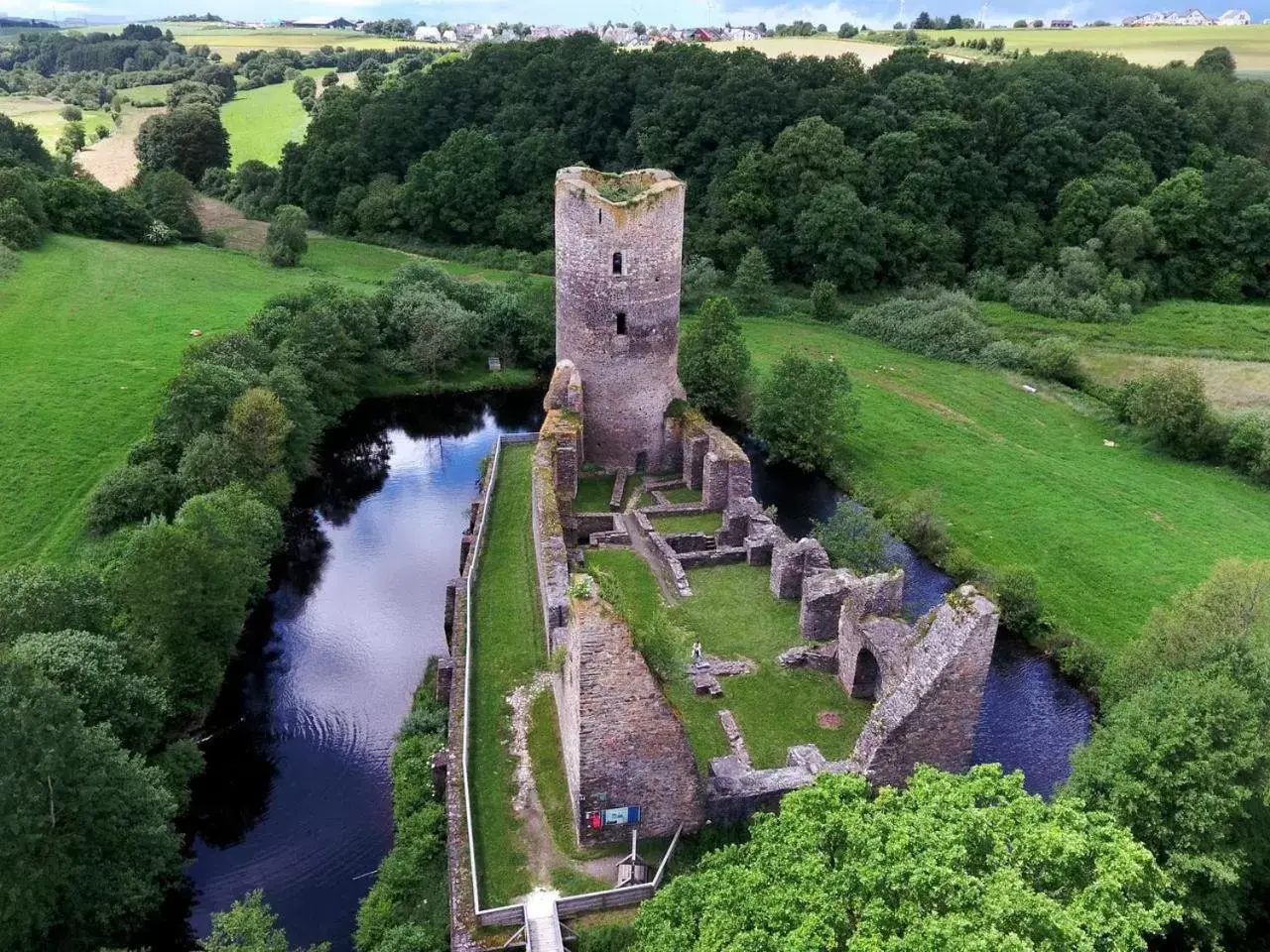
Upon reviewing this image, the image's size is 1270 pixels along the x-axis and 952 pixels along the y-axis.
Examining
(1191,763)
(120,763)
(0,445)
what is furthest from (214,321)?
(1191,763)

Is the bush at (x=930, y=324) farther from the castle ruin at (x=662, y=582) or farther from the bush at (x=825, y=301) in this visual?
the castle ruin at (x=662, y=582)

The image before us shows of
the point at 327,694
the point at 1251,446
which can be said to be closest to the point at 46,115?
the point at 327,694

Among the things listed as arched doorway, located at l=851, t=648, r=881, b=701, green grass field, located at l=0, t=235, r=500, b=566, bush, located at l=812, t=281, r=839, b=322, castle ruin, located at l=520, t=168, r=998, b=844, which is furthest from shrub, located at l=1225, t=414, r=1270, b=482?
green grass field, located at l=0, t=235, r=500, b=566

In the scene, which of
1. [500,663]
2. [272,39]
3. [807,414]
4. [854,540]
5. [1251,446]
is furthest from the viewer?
[272,39]

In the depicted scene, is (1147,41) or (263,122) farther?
(263,122)

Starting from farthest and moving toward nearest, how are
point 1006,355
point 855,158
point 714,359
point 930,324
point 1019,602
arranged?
1. point 855,158
2. point 930,324
3. point 1006,355
4. point 714,359
5. point 1019,602

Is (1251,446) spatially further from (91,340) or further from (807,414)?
(91,340)
